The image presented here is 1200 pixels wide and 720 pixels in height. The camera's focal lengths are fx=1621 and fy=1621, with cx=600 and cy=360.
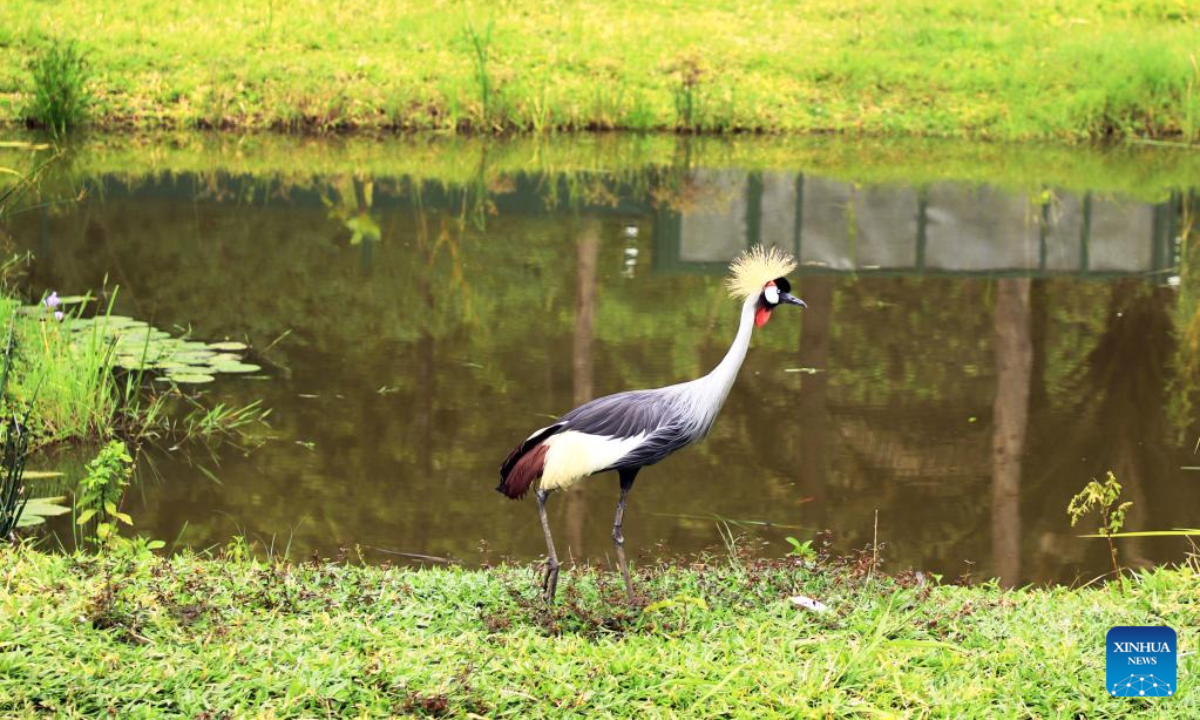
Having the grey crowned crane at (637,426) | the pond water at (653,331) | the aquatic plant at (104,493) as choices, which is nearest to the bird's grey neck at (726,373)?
the grey crowned crane at (637,426)

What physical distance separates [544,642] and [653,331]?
5.80 metres

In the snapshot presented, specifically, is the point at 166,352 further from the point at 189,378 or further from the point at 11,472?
the point at 11,472

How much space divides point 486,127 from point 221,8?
4.90 meters

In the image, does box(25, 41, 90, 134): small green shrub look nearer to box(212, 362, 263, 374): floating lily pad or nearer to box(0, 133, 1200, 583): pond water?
box(0, 133, 1200, 583): pond water

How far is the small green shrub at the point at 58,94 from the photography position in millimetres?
17219

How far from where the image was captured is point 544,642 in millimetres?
4961

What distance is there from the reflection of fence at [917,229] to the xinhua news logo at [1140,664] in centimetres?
823

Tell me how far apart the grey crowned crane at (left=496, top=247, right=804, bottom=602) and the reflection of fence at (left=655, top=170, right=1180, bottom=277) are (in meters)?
7.45

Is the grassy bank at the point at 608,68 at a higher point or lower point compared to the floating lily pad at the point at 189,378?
higher

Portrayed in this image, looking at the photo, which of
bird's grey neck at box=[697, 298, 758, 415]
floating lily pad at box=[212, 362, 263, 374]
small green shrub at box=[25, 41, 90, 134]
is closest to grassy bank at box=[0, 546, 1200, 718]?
bird's grey neck at box=[697, 298, 758, 415]

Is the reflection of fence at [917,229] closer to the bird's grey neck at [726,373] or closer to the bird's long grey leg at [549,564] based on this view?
Answer: the bird's long grey leg at [549,564]

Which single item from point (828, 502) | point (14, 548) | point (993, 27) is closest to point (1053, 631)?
point (828, 502)

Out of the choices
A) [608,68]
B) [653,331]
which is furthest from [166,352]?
[608,68]

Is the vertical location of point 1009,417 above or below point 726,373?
below
